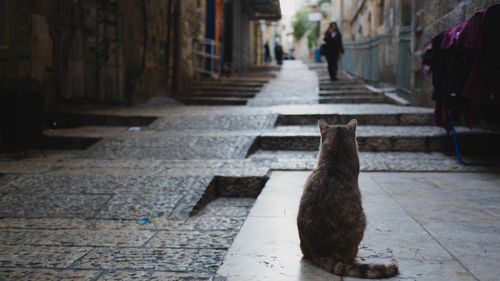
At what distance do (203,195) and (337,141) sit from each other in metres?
1.73

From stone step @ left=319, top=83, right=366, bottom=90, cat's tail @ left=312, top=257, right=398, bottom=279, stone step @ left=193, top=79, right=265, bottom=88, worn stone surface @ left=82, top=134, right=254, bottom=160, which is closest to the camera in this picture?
cat's tail @ left=312, top=257, right=398, bottom=279

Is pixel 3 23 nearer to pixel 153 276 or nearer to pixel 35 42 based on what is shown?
pixel 35 42

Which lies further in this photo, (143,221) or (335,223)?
(143,221)

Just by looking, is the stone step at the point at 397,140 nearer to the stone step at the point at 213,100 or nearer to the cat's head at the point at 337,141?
the cat's head at the point at 337,141

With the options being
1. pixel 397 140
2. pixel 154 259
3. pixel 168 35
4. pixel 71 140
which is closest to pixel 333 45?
pixel 168 35

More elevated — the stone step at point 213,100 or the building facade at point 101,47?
the building facade at point 101,47

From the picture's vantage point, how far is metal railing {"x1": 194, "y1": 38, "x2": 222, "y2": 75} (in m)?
12.7

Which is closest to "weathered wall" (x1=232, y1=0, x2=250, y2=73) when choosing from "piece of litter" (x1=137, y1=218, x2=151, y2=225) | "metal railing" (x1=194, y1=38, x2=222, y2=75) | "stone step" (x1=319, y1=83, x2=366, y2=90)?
"metal railing" (x1=194, y1=38, x2=222, y2=75)

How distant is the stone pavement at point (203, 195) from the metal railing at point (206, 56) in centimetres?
604

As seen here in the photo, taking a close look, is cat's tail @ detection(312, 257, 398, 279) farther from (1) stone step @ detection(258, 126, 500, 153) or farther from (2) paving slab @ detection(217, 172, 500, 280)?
(1) stone step @ detection(258, 126, 500, 153)

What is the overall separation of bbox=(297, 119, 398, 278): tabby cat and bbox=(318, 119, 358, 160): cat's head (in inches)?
3.0

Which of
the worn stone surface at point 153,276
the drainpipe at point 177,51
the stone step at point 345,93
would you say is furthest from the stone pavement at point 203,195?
the drainpipe at point 177,51

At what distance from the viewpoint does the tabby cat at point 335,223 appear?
6.25 feet

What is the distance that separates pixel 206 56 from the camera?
13.6 metres
